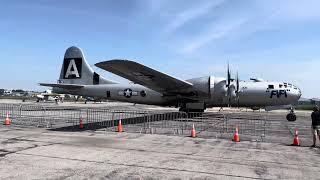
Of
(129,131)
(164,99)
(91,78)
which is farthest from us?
(91,78)

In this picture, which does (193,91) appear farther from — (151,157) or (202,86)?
(151,157)

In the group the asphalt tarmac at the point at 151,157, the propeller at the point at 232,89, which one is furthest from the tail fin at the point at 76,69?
the asphalt tarmac at the point at 151,157

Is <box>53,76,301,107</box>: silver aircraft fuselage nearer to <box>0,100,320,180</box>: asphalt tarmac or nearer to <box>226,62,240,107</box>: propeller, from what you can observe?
<box>226,62,240,107</box>: propeller

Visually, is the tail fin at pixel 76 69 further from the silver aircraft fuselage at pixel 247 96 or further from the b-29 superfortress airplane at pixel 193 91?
the silver aircraft fuselage at pixel 247 96

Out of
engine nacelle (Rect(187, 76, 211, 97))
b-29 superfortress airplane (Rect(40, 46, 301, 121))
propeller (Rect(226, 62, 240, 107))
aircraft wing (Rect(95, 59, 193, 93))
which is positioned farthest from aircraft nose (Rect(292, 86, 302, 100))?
aircraft wing (Rect(95, 59, 193, 93))

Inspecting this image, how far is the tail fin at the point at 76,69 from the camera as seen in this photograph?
34.9 meters

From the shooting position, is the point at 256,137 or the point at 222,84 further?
the point at 222,84

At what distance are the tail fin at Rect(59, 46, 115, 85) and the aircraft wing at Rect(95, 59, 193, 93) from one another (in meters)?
8.40

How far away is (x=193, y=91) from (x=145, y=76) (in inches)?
178

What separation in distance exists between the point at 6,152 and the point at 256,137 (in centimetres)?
1093

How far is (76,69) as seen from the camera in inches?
1391

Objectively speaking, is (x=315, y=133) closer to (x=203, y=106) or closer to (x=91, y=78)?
(x=203, y=106)

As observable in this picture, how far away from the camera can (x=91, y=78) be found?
114 feet

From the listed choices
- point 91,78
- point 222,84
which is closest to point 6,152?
point 222,84
